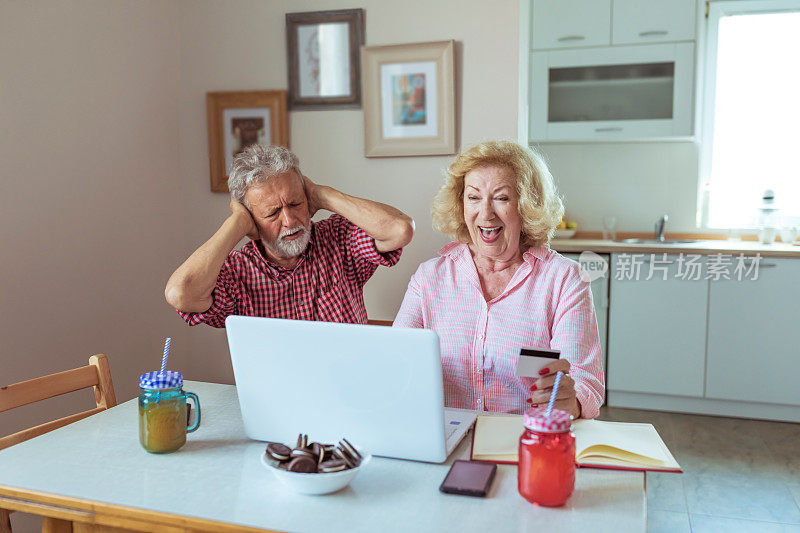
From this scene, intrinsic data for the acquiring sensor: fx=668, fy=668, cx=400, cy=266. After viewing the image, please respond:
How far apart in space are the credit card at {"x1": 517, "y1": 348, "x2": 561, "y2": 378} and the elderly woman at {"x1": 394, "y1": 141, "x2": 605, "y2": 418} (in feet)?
1.12

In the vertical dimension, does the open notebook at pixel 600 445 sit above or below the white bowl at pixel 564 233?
below

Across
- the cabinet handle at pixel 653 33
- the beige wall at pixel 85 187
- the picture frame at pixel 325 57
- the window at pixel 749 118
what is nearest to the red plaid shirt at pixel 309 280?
the beige wall at pixel 85 187

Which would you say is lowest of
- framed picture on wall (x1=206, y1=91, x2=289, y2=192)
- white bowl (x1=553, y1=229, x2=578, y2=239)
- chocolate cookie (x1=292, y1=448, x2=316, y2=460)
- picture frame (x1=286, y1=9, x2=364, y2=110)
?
chocolate cookie (x1=292, y1=448, x2=316, y2=460)

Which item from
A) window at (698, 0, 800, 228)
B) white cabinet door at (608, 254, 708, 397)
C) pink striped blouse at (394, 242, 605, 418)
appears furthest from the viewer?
window at (698, 0, 800, 228)

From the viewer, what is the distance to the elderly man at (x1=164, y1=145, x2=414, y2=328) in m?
1.75

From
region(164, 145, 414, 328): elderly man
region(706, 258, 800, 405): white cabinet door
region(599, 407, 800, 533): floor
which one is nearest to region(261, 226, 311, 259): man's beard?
region(164, 145, 414, 328): elderly man

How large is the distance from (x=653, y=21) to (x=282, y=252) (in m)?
2.69

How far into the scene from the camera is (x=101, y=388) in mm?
1619

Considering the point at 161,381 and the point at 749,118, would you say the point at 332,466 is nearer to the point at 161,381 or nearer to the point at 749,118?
the point at 161,381

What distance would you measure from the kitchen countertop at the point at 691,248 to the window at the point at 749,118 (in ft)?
1.33

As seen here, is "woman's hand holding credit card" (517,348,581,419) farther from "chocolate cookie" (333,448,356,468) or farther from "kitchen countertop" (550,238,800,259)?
"kitchen countertop" (550,238,800,259)

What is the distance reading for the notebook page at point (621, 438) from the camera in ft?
3.69

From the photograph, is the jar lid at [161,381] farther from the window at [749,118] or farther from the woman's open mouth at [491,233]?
the window at [749,118]

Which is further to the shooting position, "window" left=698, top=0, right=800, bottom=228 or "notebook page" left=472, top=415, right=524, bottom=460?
"window" left=698, top=0, right=800, bottom=228
